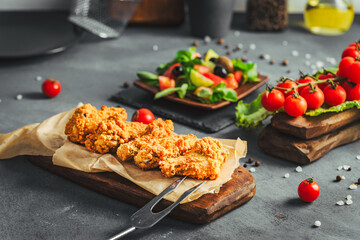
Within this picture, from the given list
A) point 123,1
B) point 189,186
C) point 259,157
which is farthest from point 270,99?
point 123,1

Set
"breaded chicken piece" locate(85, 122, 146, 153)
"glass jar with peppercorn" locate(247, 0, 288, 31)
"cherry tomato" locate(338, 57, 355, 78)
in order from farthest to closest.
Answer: "glass jar with peppercorn" locate(247, 0, 288, 31), "cherry tomato" locate(338, 57, 355, 78), "breaded chicken piece" locate(85, 122, 146, 153)

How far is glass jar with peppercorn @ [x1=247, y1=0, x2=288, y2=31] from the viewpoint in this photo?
5758mm

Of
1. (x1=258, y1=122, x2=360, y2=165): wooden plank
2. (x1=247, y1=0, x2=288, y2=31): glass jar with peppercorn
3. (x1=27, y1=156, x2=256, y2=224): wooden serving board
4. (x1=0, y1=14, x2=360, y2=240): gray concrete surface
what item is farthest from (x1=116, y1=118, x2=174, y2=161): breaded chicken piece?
(x1=247, y1=0, x2=288, y2=31): glass jar with peppercorn

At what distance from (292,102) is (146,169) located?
1057 millimetres

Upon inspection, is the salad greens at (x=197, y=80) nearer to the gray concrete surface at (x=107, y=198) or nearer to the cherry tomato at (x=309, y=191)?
the gray concrete surface at (x=107, y=198)

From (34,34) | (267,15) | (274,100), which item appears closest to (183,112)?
(274,100)

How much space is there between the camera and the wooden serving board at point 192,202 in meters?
2.55

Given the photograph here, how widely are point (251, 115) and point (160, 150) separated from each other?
1189mm

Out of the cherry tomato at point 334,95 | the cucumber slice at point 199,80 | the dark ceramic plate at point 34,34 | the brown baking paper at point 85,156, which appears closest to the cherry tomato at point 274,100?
the cherry tomato at point 334,95

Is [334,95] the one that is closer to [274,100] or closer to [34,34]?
[274,100]

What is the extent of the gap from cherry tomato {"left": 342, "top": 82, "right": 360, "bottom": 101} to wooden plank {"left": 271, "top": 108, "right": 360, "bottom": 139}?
0.45 feet

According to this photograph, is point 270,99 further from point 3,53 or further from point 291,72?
point 3,53

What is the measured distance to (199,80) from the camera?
3.98 metres

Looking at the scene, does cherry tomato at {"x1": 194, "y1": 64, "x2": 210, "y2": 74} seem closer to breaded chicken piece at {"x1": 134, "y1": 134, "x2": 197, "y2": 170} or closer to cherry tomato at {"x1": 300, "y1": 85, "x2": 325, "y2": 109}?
cherry tomato at {"x1": 300, "y1": 85, "x2": 325, "y2": 109}
